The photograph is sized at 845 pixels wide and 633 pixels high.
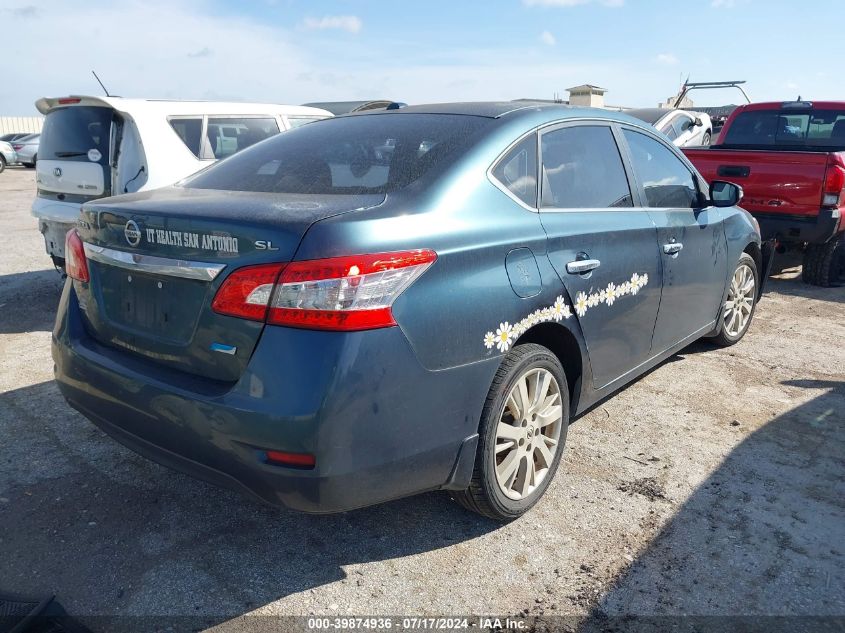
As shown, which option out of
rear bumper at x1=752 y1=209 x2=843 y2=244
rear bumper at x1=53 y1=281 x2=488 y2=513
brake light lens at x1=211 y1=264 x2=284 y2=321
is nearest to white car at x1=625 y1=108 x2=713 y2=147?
rear bumper at x1=752 y1=209 x2=843 y2=244

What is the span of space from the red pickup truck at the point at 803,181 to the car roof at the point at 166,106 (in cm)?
461

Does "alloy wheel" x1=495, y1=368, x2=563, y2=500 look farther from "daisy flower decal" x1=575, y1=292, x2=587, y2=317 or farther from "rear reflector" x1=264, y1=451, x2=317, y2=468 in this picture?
"rear reflector" x1=264, y1=451, x2=317, y2=468

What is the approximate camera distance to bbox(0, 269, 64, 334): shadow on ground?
18.8 feet

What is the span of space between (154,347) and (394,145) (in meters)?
1.28

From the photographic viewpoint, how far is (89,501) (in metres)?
3.04

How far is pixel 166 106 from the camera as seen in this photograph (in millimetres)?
6055

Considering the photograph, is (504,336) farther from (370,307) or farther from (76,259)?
(76,259)

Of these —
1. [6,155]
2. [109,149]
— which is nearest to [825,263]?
[109,149]

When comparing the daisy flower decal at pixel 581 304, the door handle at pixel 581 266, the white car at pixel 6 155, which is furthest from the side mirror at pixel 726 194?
the white car at pixel 6 155

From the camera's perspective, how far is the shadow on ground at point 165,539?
2455 mm

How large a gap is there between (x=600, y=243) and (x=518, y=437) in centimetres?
102

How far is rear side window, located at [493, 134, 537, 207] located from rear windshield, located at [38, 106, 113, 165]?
4104 mm

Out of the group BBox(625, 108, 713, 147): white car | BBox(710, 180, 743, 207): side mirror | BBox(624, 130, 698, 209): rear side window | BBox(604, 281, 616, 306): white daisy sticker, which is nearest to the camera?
BBox(604, 281, 616, 306): white daisy sticker

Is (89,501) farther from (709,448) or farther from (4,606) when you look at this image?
(709,448)
